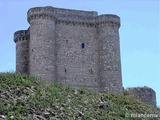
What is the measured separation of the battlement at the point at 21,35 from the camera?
4421cm

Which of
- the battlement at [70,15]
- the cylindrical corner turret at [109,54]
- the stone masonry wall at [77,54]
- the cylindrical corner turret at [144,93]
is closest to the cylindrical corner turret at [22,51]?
the battlement at [70,15]

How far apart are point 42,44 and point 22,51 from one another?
4.56 meters

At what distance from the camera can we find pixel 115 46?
1665 inches

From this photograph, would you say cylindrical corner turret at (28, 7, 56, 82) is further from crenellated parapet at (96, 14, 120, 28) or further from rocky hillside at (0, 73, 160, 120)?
rocky hillside at (0, 73, 160, 120)

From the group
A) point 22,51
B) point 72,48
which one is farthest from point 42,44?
point 22,51

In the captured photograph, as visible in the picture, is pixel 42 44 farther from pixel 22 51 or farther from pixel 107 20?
pixel 107 20

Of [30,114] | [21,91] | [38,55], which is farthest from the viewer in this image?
[38,55]

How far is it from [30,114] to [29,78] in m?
4.49

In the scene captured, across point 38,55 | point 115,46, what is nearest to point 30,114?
Answer: point 38,55

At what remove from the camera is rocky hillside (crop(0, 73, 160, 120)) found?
16.8 m

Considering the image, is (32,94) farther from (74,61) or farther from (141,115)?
(74,61)

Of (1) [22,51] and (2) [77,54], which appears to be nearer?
(2) [77,54]

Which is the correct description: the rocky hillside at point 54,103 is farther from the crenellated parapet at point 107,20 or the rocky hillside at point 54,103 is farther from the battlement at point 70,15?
the crenellated parapet at point 107,20

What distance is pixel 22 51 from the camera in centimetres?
4369
